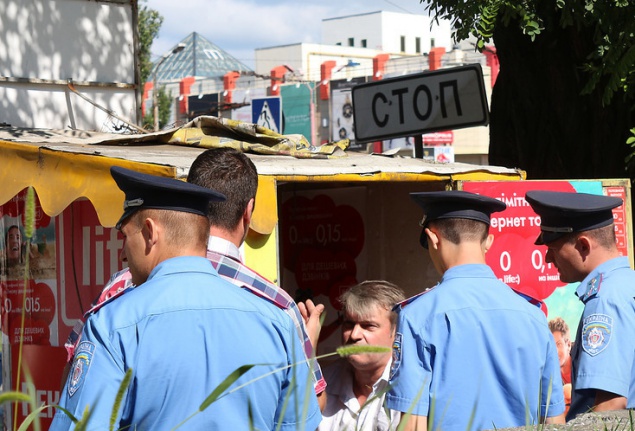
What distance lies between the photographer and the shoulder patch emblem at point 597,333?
3.59 m

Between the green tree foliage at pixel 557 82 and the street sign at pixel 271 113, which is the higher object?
the street sign at pixel 271 113

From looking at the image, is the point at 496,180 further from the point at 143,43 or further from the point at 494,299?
the point at 143,43

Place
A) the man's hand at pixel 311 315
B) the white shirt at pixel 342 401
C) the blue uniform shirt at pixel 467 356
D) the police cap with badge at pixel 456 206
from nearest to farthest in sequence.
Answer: the blue uniform shirt at pixel 467 356 → the police cap with badge at pixel 456 206 → the man's hand at pixel 311 315 → the white shirt at pixel 342 401

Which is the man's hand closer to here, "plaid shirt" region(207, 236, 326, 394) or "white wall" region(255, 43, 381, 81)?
"plaid shirt" region(207, 236, 326, 394)

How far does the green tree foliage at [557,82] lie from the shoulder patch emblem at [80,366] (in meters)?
4.78

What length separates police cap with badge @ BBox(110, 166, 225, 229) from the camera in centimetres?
275

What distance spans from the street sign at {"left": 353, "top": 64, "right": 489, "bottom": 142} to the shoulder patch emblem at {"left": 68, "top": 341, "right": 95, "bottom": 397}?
403cm

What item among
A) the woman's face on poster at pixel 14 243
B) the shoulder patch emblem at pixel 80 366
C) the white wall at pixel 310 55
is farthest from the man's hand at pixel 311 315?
the white wall at pixel 310 55

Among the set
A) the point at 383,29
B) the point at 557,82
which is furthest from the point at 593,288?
the point at 383,29

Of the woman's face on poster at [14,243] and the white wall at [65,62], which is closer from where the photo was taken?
the woman's face on poster at [14,243]

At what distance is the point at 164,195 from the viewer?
2762 millimetres

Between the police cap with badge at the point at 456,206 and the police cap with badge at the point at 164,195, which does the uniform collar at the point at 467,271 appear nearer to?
the police cap with badge at the point at 456,206

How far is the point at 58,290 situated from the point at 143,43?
28016 mm

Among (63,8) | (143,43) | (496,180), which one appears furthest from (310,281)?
(143,43)
